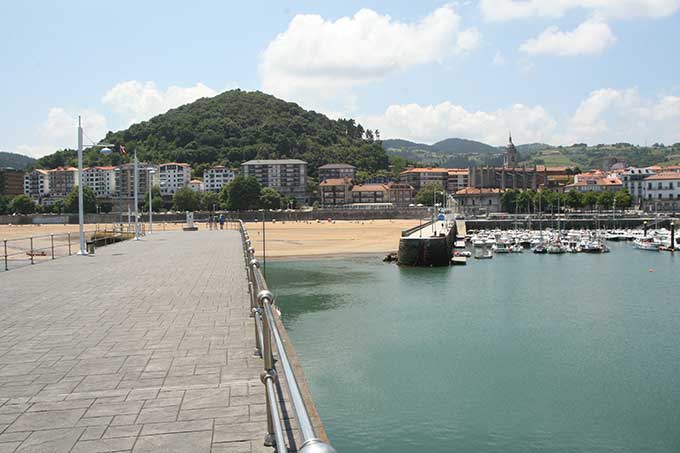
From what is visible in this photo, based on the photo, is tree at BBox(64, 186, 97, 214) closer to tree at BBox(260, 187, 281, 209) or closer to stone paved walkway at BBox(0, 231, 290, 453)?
tree at BBox(260, 187, 281, 209)

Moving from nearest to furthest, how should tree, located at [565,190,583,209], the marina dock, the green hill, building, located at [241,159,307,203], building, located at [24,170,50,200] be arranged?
the marina dock
tree, located at [565,190,583,209]
building, located at [241,159,307,203]
building, located at [24,170,50,200]
the green hill

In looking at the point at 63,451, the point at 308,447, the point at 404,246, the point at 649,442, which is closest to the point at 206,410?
the point at 63,451

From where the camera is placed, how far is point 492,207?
5758 inches

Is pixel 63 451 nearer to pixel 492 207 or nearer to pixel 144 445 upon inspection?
pixel 144 445

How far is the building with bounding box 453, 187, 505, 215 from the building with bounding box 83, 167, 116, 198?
8343 cm

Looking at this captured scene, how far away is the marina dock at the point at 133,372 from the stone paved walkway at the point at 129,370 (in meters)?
0.01

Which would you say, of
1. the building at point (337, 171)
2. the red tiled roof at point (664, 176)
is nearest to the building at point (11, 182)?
the building at point (337, 171)

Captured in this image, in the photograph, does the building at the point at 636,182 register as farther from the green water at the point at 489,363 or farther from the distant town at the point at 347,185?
the green water at the point at 489,363

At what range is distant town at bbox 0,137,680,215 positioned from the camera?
134m

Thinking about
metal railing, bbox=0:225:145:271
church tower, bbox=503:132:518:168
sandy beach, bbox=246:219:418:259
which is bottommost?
sandy beach, bbox=246:219:418:259

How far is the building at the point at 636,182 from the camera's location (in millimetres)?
135250

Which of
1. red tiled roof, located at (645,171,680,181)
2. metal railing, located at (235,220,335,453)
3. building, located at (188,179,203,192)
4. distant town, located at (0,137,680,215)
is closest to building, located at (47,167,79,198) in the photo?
distant town, located at (0,137,680,215)

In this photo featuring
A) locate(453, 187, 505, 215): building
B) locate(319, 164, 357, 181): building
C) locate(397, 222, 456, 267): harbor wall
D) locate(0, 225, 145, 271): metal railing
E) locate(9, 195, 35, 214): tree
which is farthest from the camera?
locate(319, 164, 357, 181): building

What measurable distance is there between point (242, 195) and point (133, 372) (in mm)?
119152
